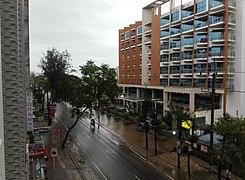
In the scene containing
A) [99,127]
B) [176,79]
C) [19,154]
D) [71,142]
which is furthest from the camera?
[176,79]

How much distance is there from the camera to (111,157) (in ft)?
75.6

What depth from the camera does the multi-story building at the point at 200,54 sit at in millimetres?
33719

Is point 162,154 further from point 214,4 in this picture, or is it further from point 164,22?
point 164,22

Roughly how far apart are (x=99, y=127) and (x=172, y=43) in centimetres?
2059

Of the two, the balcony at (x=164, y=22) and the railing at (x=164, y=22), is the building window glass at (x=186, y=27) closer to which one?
the balcony at (x=164, y=22)

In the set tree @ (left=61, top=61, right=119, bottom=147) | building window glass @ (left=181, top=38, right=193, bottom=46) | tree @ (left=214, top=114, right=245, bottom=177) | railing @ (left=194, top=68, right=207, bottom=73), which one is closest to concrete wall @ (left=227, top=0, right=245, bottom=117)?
railing @ (left=194, top=68, right=207, bottom=73)

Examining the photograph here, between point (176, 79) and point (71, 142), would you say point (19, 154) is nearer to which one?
point (71, 142)

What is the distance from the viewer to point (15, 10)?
8.18 metres

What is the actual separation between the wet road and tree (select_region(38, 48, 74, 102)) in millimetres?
7372

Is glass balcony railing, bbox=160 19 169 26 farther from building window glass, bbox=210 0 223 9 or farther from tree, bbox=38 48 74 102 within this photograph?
tree, bbox=38 48 74 102

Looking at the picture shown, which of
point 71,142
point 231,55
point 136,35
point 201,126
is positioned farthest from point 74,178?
point 136,35

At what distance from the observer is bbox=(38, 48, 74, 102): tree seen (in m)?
34.0

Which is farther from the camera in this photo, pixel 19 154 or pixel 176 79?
pixel 176 79

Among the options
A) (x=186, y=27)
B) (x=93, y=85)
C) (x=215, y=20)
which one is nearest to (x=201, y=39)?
(x=215, y=20)
